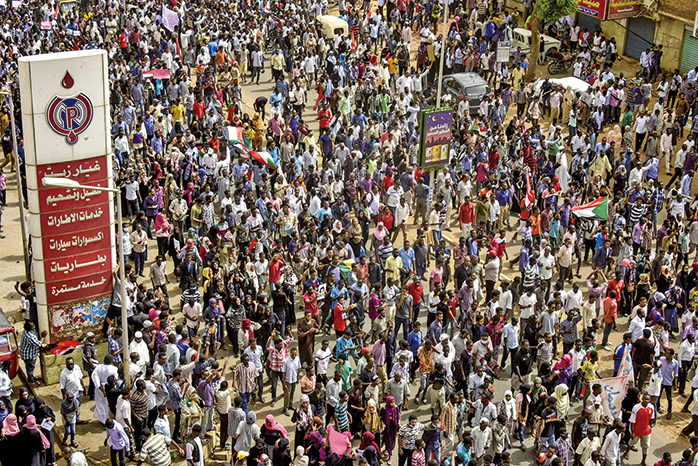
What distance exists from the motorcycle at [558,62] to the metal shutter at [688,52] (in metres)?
4.10

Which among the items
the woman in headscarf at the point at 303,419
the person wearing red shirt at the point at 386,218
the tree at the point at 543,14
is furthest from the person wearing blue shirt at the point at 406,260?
the tree at the point at 543,14

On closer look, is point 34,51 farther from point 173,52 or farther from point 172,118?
point 172,118

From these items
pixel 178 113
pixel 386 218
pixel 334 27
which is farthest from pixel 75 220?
pixel 334 27

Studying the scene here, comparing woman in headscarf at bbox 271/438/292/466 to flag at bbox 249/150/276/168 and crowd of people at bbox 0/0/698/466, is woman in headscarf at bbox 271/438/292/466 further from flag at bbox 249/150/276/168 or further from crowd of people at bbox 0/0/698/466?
flag at bbox 249/150/276/168

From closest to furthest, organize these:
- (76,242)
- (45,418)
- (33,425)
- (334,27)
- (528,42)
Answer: (33,425), (45,418), (76,242), (528,42), (334,27)

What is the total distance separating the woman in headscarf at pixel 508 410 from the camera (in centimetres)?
1606

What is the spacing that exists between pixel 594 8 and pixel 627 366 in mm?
22879

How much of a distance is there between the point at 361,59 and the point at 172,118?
8.52m

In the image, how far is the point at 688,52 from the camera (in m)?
35.5

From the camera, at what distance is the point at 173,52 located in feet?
116

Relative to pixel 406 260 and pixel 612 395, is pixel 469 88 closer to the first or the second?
pixel 406 260

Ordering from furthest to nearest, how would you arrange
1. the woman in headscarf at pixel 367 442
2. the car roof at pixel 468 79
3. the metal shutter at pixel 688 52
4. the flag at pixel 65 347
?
the metal shutter at pixel 688 52
the car roof at pixel 468 79
the flag at pixel 65 347
the woman in headscarf at pixel 367 442

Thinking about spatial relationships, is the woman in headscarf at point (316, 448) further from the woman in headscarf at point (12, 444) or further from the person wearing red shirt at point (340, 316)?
the woman in headscarf at point (12, 444)

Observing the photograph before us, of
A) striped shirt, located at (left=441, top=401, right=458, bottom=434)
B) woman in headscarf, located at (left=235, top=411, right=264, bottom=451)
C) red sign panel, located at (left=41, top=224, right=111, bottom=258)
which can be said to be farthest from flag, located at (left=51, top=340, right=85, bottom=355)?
striped shirt, located at (left=441, top=401, right=458, bottom=434)
